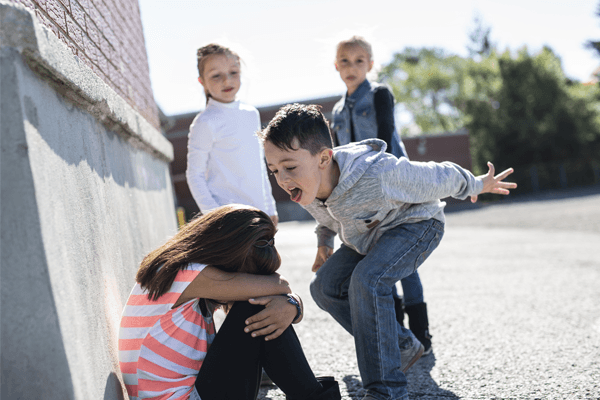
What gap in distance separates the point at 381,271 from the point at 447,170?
0.60 metres

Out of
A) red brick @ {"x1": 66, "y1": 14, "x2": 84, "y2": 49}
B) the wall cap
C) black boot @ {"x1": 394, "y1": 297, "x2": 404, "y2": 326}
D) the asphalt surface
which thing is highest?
red brick @ {"x1": 66, "y1": 14, "x2": 84, "y2": 49}

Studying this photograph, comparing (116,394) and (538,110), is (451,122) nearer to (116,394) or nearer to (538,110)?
(538,110)

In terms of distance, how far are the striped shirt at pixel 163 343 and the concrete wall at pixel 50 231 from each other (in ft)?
0.28

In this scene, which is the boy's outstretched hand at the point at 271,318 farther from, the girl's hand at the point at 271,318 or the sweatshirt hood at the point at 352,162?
the sweatshirt hood at the point at 352,162

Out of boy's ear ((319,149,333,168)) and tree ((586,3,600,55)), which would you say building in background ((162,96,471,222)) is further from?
boy's ear ((319,149,333,168))

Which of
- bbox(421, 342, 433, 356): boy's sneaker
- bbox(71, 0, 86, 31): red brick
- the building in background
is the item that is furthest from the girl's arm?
the building in background

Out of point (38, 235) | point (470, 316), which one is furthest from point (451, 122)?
point (38, 235)

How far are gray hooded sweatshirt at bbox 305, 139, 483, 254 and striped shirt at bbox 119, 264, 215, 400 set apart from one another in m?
0.82

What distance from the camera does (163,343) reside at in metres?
1.96

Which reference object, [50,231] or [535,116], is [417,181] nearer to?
[50,231]

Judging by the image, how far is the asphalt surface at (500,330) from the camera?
2684 mm

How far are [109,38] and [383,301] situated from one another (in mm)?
2441

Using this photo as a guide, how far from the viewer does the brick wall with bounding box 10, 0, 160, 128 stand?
232 cm

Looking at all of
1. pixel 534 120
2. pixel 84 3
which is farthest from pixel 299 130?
pixel 534 120
